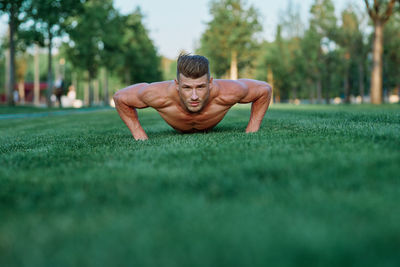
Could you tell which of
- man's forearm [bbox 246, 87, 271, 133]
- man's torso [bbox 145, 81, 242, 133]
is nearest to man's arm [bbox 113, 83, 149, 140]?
man's torso [bbox 145, 81, 242, 133]

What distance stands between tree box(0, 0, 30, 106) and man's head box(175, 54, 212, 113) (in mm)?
20508

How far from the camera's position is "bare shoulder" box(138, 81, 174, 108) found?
474 centimetres

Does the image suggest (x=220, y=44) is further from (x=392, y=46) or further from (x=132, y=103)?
(x=132, y=103)

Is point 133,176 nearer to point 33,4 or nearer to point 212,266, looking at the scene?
point 212,266

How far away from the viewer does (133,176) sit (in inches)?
91.7

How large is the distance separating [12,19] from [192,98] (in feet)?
70.7

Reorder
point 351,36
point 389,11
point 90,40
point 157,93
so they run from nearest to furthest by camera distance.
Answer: point 157,93 < point 389,11 < point 90,40 < point 351,36

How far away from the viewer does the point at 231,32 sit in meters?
40.8

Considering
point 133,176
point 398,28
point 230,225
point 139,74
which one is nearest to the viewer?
point 230,225

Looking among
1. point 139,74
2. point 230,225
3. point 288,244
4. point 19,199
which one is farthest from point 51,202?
point 139,74

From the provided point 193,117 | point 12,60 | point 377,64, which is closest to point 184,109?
point 193,117

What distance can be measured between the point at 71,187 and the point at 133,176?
40cm

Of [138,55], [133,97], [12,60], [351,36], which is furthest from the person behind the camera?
[138,55]

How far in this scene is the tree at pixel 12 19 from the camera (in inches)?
810
